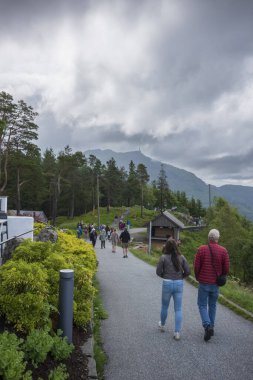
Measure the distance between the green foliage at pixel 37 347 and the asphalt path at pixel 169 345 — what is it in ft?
4.10

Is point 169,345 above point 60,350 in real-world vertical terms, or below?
below

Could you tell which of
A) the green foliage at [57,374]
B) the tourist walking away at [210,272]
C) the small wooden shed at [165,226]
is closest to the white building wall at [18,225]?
the tourist walking away at [210,272]

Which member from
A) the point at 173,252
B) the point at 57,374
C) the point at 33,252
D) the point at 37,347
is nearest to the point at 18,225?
the point at 33,252

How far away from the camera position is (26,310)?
5027mm

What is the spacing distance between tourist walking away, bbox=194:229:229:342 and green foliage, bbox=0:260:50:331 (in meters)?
3.05

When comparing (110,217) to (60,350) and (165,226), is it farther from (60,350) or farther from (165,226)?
(60,350)

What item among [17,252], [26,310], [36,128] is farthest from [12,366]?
[36,128]

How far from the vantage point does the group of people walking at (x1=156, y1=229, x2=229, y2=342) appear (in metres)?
6.79

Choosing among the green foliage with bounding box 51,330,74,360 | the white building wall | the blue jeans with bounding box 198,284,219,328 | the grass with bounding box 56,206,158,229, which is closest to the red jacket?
the blue jeans with bounding box 198,284,219,328

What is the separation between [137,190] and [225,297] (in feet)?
305

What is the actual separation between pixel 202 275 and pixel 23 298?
11.1 feet

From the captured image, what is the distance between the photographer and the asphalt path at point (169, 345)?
17.4ft

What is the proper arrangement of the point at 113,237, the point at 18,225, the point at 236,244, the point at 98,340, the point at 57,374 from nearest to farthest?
the point at 57,374 → the point at 98,340 → the point at 18,225 → the point at 113,237 → the point at 236,244

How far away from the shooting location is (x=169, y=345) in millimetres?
6375
